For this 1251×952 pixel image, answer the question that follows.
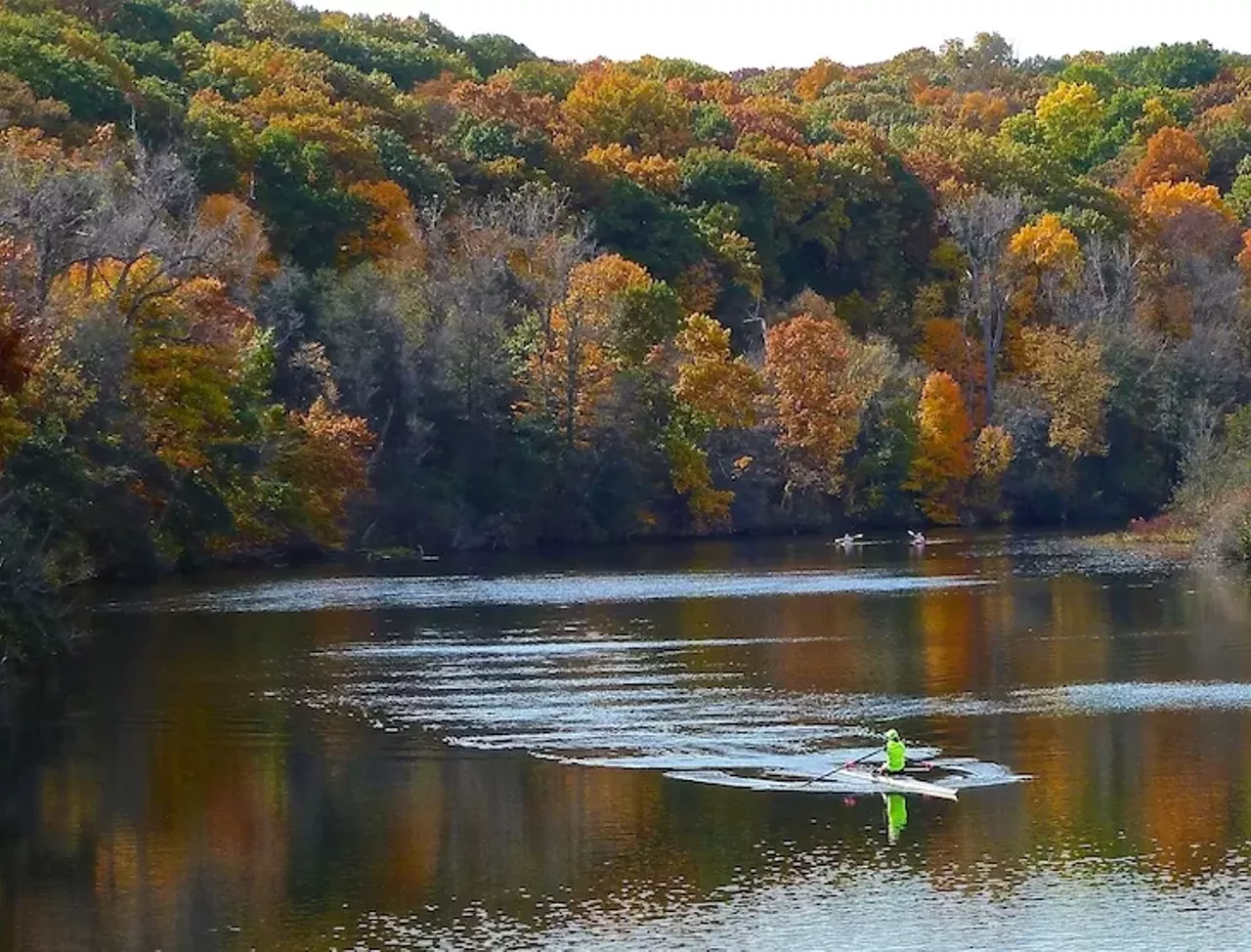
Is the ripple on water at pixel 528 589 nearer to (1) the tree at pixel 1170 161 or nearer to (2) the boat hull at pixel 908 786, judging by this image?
(2) the boat hull at pixel 908 786

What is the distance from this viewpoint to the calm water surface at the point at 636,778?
3303 cm

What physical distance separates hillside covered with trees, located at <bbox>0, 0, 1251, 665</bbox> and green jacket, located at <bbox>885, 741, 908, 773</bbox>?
26.7 m

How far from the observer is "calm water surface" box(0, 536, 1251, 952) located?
33031mm

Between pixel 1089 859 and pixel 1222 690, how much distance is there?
1750 cm

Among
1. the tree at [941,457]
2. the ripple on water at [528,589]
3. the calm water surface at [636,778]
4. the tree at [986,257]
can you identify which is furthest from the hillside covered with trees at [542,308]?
the calm water surface at [636,778]

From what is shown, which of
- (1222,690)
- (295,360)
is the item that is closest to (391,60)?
(295,360)

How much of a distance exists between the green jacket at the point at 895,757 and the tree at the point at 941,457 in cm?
7555

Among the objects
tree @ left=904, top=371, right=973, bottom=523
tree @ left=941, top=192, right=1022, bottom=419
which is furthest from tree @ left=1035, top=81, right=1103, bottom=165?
tree @ left=904, top=371, right=973, bottom=523

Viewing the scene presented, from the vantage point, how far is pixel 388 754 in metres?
45.7

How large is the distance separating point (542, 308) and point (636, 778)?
2693 inches

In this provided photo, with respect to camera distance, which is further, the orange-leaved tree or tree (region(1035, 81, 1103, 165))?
tree (region(1035, 81, 1103, 165))

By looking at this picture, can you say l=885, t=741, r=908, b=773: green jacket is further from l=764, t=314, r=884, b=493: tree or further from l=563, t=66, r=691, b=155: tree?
l=563, t=66, r=691, b=155: tree

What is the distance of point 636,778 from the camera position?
43.4 meters

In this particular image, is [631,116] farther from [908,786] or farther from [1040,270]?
[908,786]
